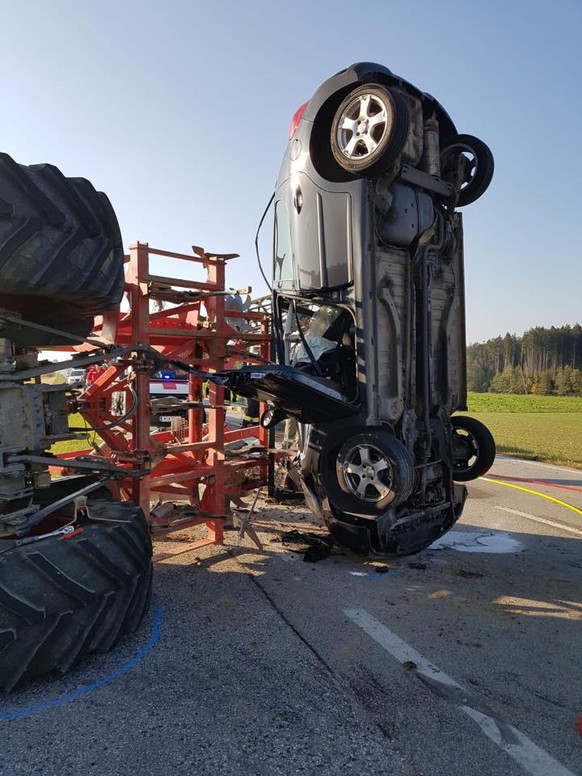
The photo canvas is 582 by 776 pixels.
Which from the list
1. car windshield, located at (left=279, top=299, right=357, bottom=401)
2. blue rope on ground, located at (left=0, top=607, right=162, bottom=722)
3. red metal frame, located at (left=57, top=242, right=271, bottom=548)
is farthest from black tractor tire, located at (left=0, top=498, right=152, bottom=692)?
car windshield, located at (left=279, top=299, right=357, bottom=401)

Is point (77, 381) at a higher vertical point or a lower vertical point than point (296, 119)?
lower

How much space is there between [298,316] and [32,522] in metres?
2.94

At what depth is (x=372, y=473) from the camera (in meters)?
4.35

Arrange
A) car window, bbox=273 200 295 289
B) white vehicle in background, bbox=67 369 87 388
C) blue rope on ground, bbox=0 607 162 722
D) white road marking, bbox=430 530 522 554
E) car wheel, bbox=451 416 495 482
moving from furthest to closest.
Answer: white road marking, bbox=430 530 522 554
car wheel, bbox=451 416 495 482
car window, bbox=273 200 295 289
white vehicle in background, bbox=67 369 87 388
blue rope on ground, bbox=0 607 162 722

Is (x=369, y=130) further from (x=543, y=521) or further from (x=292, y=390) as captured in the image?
(x=543, y=521)

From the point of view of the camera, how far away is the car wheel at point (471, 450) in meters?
5.66

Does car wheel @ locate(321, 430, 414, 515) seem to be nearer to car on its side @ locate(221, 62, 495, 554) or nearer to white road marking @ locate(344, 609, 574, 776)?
car on its side @ locate(221, 62, 495, 554)

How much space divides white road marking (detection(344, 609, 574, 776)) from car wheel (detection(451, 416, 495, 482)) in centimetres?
221

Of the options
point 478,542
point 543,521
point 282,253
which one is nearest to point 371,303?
point 282,253

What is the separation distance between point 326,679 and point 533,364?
3806 inches

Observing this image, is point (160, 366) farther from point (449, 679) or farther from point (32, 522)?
point (449, 679)

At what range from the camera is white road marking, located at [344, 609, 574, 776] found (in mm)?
2574

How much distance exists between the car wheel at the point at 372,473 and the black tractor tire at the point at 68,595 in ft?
5.55

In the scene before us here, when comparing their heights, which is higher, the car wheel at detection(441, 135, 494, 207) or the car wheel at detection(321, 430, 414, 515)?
the car wheel at detection(441, 135, 494, 207)
